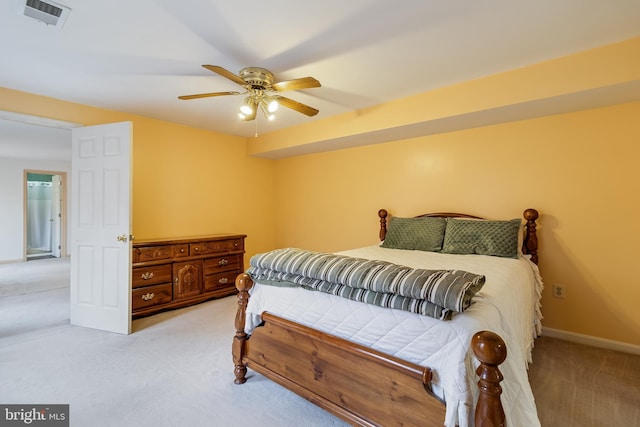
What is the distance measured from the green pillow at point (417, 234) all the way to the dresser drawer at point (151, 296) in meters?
2.57

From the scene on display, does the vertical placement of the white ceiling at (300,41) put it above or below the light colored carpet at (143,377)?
above

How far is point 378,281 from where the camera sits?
4.57 ft

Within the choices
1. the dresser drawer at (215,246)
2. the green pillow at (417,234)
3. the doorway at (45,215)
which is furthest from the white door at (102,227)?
the doorway at (45,215)

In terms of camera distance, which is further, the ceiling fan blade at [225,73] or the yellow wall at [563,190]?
the yellow wall at [563,190]

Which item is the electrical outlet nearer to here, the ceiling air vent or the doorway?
the ceiling air vent

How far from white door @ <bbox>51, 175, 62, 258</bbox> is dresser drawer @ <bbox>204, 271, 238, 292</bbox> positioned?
5.83 meters

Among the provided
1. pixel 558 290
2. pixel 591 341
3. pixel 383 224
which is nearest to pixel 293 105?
pixel 383 224

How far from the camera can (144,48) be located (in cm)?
205

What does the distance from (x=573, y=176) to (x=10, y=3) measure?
4.26m

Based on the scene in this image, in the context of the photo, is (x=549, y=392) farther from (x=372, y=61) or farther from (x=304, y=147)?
(x=304, y=147)

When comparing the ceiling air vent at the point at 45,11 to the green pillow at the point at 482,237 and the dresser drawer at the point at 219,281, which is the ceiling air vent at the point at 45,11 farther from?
the green pillow at the point at 482,237

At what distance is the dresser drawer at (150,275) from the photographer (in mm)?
3112

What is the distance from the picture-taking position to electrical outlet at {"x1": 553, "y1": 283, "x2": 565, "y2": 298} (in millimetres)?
2714

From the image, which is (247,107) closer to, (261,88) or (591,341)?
(261,88)
